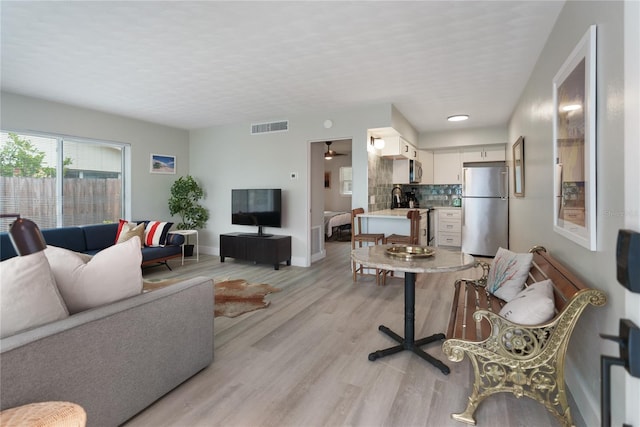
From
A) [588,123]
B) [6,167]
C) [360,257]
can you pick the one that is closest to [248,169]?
[6,167]

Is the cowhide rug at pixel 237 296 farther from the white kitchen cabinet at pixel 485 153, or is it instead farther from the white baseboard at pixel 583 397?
the white kitchen cabinet at pixel 485 153

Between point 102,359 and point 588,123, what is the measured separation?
2.67 metres

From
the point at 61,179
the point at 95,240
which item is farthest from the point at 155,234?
the point at 61,179

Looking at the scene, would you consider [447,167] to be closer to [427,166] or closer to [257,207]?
[427,166]

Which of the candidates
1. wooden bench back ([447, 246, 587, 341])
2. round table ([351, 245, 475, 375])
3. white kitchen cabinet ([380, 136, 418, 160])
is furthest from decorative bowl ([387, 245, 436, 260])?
white kitchen cabinet ([380, 136, 418, 160])

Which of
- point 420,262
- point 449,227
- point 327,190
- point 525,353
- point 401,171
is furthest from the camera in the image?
point 327,190

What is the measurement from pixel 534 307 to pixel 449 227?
529cm

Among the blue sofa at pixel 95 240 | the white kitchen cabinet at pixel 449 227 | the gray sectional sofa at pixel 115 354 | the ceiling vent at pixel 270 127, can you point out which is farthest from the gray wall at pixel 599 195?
the blue sofa at pixel 95 240

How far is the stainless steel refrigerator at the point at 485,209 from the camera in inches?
227

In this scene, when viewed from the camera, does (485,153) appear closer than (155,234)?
No

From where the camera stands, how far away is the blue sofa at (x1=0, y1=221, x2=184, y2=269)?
13.5 feet

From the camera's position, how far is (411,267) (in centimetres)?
194

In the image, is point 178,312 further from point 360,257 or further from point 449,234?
point 449,234

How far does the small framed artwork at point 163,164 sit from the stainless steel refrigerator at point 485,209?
5903mm
